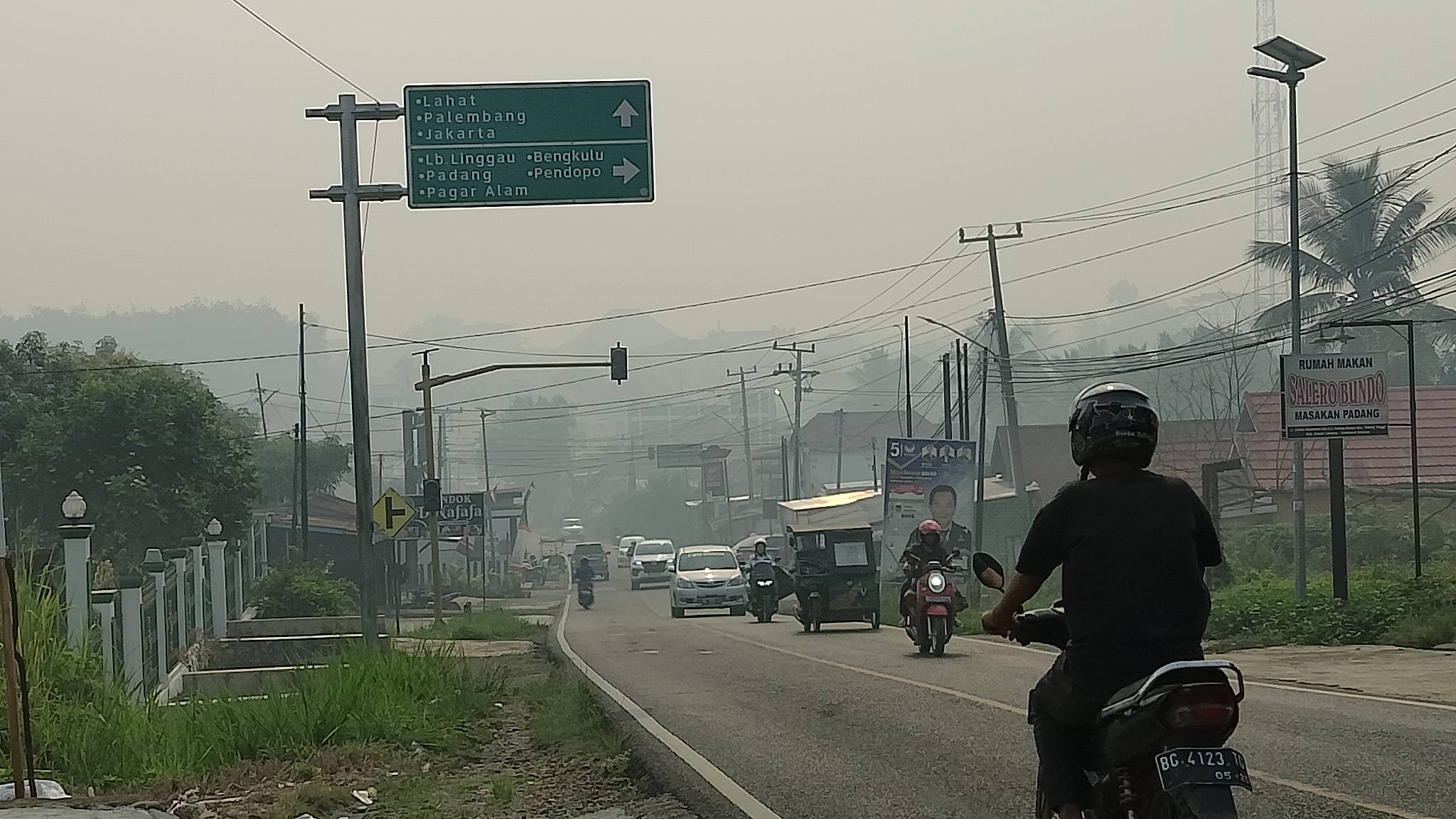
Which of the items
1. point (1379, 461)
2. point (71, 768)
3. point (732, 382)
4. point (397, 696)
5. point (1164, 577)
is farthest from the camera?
point (732, 382)

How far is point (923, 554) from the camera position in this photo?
21500 mm

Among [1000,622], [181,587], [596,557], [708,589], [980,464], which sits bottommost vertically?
[596,557]

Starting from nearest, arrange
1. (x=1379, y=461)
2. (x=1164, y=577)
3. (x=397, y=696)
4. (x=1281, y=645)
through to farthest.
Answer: (x=1164, y=577)
(x=397, y=696)
(x=1281, y=645)
(x=1379, y=461)

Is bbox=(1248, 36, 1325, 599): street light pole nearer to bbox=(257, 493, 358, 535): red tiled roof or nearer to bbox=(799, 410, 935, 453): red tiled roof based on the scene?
bbox=(257, 493, 358, 535): red tiled roof

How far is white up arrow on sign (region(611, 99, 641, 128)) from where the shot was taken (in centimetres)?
1823

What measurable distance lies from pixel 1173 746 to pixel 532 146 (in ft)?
47.5

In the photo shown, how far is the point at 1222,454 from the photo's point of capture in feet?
251

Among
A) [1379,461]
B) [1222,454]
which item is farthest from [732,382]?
[1379,461]

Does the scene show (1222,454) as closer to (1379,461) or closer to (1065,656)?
(1379,461)

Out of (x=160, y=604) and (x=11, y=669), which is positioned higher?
(x=11, y=669)

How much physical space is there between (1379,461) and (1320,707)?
37874 millimetres

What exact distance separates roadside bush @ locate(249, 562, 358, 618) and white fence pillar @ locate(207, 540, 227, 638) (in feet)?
17.9

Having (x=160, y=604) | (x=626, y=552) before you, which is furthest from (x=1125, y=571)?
(x=626, y=552)

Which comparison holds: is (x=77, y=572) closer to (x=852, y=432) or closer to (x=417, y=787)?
(x=417, y=787)
